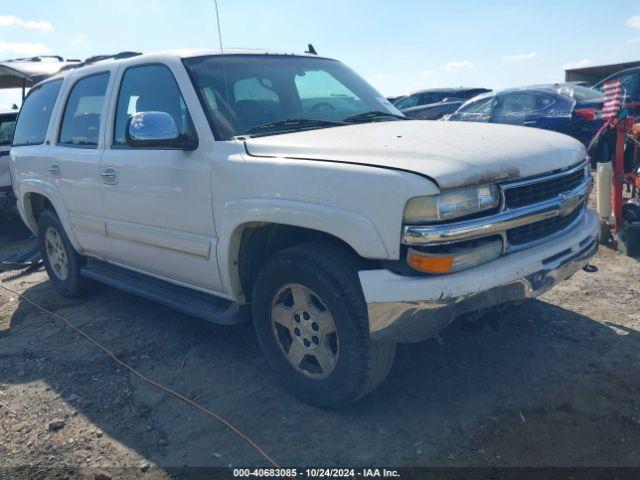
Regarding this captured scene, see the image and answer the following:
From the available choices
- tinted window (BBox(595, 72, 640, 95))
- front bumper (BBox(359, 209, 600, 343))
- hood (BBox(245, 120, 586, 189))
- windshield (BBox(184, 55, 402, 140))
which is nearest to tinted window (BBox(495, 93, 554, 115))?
tinted window (BBox(595, 72, 640, 95))

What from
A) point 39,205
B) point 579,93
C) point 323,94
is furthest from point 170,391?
point 579,93

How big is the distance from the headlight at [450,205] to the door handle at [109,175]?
2371 millimetres

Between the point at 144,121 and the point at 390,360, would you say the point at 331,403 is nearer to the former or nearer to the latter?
the point at 390,360

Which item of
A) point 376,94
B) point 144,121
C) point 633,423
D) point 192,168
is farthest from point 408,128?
point 633,423

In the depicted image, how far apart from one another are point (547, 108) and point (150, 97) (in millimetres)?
7506

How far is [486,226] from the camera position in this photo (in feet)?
8.33

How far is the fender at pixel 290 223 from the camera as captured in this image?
2520mm

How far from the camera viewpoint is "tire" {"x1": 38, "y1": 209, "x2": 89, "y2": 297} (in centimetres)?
513

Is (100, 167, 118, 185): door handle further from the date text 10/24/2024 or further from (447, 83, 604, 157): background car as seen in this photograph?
(447, 83, 604, 157): background car

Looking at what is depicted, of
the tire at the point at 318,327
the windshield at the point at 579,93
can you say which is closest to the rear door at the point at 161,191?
the tire at the point at 318,327

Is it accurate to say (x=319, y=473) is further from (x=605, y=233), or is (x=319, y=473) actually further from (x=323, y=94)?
(x=605, y=233)

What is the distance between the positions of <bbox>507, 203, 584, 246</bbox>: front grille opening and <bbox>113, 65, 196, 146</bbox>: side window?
73.7 inches

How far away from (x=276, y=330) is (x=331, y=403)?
517 mm

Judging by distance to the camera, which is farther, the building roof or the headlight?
the building roof
